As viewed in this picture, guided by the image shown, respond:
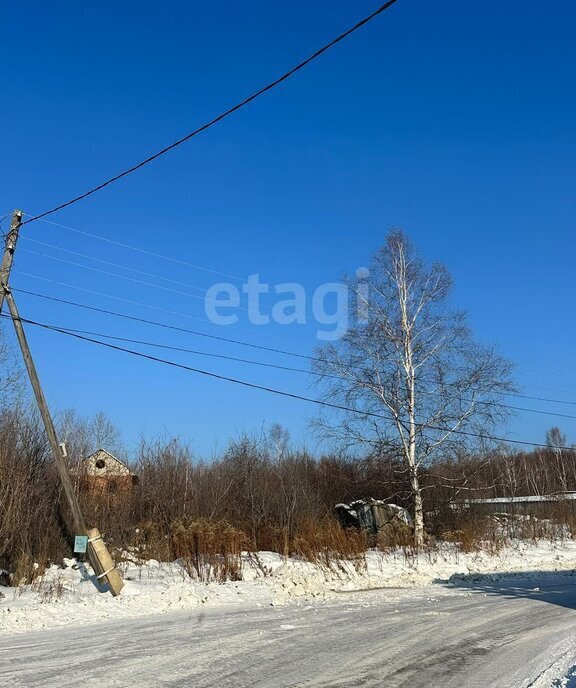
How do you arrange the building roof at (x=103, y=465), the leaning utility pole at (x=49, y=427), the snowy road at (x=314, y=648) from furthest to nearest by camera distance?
1. the building roof at (x=103, y=465)
2. the leaning utility pole at (x=49, y=427)
3. the snowy road at (x=314, y=648)

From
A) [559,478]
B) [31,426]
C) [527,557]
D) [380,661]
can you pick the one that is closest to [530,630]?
[380,661]

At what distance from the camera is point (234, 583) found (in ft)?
48.7

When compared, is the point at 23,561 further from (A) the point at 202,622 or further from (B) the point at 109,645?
(B) the point at 109,645

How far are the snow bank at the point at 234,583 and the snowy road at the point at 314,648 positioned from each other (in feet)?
3.71

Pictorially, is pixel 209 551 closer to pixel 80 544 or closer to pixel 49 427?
pixel 80 544

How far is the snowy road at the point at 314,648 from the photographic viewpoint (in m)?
6.52

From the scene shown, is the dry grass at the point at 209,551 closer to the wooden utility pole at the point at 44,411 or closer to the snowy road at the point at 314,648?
the wooden utility pole at the point at 44,411

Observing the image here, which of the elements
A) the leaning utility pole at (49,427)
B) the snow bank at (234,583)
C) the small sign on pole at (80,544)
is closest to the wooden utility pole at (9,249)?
the leaning utility pole at (49,427)

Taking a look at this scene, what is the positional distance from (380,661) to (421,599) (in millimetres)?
6124

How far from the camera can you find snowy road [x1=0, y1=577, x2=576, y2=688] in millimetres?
6516

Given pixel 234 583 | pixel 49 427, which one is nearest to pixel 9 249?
pixel 49 427

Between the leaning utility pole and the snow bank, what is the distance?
1.61 ft

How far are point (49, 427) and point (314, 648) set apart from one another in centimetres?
845

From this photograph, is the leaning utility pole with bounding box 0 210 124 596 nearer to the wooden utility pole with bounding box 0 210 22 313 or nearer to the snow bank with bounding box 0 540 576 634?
the wooden utility pole with bounding box 0 210 22 313
